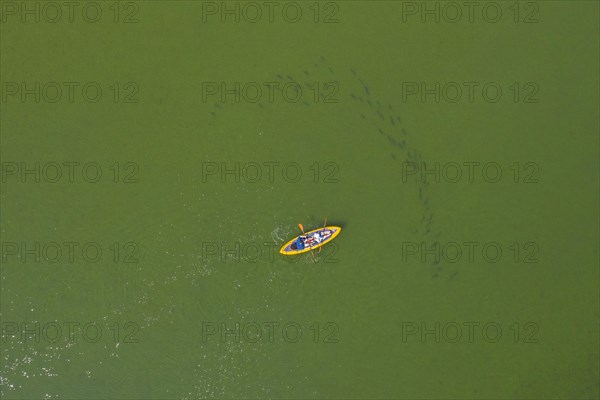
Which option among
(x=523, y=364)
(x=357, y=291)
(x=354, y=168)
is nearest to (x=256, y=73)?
(x=354, y=168)

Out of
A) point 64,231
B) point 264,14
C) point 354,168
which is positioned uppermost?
point 264,14

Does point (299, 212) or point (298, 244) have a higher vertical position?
point (299, 212)

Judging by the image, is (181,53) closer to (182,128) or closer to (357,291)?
(182,128)

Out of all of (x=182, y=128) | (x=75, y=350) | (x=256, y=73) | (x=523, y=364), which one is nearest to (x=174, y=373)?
(x=75, y=350)

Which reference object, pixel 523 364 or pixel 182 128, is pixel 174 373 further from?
pixel 523 364

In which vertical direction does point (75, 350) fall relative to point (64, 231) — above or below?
below

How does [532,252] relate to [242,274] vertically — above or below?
above
